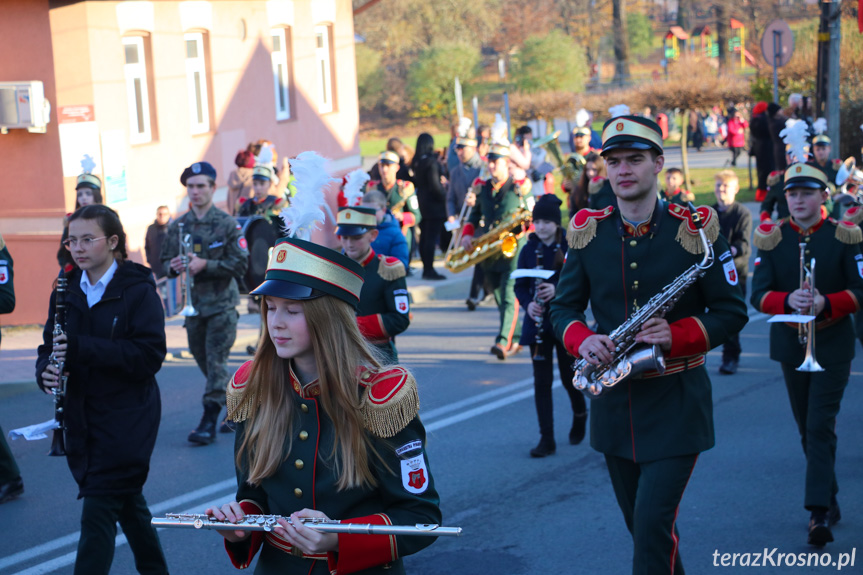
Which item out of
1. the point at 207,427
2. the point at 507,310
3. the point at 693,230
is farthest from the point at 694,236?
the point at 507,310

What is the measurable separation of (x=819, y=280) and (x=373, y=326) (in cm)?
278

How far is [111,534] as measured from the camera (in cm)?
484

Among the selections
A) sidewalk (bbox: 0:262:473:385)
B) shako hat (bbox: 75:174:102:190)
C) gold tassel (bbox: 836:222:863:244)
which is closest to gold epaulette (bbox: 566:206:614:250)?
gold tassel (bbox: 836:222:863:244)

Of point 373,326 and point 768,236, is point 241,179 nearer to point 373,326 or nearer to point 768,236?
point 373,326

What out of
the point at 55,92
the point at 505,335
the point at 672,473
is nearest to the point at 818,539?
the point at 672,473

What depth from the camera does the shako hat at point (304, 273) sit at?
9.90 feet

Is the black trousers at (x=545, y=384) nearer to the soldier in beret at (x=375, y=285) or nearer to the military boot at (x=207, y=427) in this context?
the soldier in beret at (x=375, y=285)

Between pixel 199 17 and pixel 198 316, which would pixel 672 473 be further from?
pixel 199 17

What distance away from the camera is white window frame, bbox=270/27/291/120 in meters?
20.0

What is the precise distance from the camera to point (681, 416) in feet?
14.5

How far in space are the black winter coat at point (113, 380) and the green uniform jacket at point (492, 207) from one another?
6.53m

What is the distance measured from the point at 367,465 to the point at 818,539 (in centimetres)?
361

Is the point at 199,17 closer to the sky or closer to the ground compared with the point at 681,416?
closer to the sky

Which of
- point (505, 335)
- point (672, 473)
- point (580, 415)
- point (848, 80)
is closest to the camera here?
point (672, 473)
